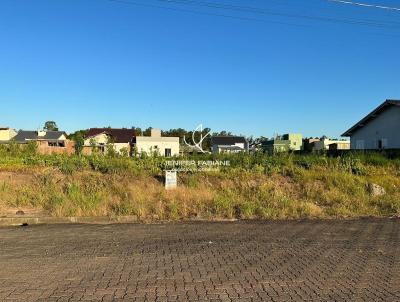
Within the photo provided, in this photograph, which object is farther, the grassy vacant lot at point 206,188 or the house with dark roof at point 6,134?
the house with dark roof at point 6,134

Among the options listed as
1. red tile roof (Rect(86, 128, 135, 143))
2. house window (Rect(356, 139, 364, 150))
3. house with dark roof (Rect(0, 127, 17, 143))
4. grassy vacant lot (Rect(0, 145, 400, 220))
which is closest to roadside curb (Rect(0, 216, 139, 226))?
grassy vacant lot (Rect(0, 145, 400, 220))

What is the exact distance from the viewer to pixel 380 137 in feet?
145

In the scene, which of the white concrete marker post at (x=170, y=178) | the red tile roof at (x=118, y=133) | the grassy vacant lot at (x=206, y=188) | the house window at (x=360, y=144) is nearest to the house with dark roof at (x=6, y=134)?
the red tile roof at (x=118, y=133)

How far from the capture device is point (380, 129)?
4434 centimetres

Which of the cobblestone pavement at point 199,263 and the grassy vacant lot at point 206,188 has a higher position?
the grassy vacant lot at point 206,188

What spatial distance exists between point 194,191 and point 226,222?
10.7ft

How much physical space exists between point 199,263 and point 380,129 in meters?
40.2

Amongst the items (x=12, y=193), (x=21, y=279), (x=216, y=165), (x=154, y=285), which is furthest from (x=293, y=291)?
(x=216, y=165)

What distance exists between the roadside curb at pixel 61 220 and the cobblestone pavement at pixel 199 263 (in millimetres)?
1172

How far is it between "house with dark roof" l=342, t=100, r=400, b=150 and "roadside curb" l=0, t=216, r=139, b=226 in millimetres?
32289

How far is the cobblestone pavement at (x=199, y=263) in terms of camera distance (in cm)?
638

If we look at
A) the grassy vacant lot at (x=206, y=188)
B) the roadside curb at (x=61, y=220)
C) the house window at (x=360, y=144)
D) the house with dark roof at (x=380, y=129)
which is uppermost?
the house with dark roof at (x=380, y=129)

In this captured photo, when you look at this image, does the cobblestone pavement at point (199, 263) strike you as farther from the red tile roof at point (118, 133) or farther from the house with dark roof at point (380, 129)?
the red tile roof at point (118, 133)

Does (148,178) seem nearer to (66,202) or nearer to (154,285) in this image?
(66,202)
